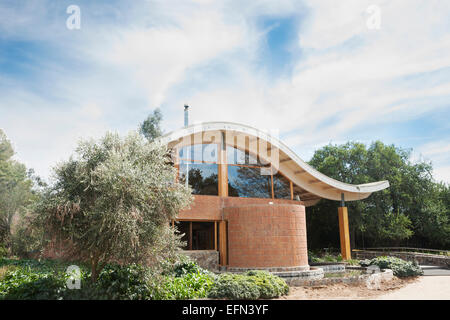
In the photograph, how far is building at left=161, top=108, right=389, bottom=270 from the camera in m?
15.0

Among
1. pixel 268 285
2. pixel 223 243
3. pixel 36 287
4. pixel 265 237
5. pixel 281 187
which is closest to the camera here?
pixel 36 287

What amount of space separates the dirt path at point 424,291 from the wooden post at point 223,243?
7.25 metres

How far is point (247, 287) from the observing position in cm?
1042

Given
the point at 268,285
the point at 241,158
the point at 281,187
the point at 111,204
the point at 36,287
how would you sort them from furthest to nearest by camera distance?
the point at 281,187 < the point at 241,158 < the point at 268,285 < the point at 36,287 < the point at 111,204

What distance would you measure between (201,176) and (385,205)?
1856 cm

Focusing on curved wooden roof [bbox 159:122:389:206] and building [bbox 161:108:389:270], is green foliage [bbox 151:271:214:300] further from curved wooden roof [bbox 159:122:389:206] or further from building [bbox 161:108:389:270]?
curved wooden roof [bbox 159:122:389:206]

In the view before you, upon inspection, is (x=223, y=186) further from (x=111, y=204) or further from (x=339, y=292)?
(x=111, y=204)

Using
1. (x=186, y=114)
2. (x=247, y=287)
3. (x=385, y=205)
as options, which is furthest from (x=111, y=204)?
(x=385, y=205)

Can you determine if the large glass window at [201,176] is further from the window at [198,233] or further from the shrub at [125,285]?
the shrub at [125,285]

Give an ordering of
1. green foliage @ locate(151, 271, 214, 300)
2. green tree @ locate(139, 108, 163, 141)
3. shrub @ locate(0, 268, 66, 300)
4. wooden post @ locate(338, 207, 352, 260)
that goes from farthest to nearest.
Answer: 1. green tree @ locate(139, 108, 163, 141)
2. wooden post @ locate(338, 207, 352, 260)
3. green foliage @ locate(151, 271, 214, 300)
4. shrub @ locate(0, 268, 66, 300)

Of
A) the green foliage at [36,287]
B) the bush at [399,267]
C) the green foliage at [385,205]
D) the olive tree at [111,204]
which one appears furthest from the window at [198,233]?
the green foliage at [385,205]

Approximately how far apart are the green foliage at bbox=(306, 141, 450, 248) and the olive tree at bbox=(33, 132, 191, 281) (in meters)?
21.5

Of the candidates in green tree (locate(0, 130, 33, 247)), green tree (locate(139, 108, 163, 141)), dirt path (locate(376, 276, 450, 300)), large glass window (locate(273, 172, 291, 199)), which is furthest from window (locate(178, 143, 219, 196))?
green tree (locate(139, 108, 163, 141))
